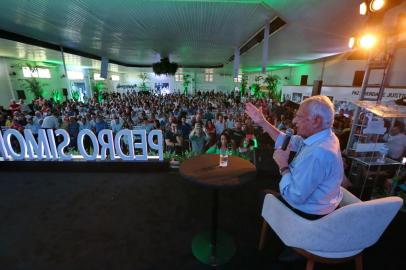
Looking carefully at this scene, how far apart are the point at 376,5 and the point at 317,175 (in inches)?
112

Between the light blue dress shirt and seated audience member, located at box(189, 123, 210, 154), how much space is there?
275 cm

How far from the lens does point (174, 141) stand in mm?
4324

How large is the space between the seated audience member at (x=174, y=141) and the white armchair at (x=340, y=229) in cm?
292

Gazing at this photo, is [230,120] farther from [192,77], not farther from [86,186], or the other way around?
[192,77]

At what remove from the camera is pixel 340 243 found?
4.48 feet

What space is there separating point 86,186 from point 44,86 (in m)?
15.1

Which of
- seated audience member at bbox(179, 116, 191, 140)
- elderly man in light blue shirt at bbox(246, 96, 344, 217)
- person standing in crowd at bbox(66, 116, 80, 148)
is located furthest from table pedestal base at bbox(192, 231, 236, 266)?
person standing in crowd at bbox(66, 116, 80, 148)

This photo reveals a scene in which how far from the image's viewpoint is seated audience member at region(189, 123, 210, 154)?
13.4 feet

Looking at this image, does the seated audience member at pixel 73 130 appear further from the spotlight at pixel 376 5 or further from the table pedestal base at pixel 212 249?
the spotlight at pixel 376 5

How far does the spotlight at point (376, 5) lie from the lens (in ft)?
8.28

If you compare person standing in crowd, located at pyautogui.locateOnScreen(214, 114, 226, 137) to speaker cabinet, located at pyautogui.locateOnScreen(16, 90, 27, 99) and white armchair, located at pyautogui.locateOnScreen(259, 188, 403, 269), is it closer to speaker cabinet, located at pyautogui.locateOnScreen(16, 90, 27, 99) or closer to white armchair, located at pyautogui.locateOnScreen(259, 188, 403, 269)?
white armchair, located at pyautogui.locateOnScreen(259, 188, 403, 269)

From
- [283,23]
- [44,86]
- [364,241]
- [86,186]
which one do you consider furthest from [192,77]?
[364,241]

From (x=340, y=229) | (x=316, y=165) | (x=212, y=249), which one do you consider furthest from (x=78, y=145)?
(x=340, y=229)

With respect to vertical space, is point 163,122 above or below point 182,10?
below
